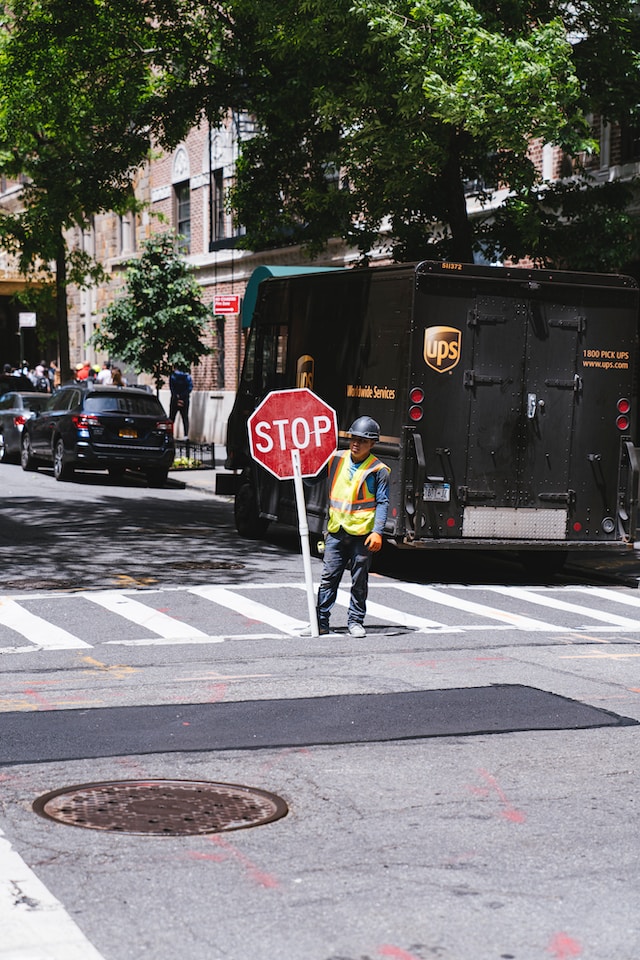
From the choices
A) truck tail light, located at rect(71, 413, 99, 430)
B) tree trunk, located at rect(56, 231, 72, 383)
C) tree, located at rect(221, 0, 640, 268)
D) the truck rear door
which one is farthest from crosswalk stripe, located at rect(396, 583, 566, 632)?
tree trunk, located at rect(56, 231, 72, 383)

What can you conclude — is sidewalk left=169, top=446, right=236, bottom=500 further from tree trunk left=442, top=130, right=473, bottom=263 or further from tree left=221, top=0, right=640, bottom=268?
tree trunk left=442, top=130, right=473, bottom=263

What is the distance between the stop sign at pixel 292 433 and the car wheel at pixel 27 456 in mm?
17336

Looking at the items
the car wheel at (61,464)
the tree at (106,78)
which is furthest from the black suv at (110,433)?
the tree at (106,78)

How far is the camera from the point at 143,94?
2147 cm

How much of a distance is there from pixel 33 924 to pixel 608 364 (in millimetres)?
11380

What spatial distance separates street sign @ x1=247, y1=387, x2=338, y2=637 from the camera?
1199 centimetres

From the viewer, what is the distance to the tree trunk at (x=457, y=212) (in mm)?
19188

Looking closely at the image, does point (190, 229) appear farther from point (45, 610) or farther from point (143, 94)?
point (45, 610)

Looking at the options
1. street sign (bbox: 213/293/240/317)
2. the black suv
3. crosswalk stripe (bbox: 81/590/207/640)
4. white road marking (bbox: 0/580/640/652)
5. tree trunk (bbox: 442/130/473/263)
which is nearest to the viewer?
white road marking (bbox: 0/580/640/652)

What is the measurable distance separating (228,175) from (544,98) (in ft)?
77.4

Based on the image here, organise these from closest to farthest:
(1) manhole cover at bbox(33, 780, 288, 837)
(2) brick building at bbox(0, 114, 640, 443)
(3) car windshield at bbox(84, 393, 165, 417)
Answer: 1. (1) manhole cover at bbox(33, 780, 288, 837)
2. (3) car windshield at bbox(84, 393, 165, 417)
3. (2) brick building at bbox(0, 114, 640, 443)

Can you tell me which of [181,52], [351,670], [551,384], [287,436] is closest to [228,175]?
[181,52]

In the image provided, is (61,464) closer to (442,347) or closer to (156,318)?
(156,318)

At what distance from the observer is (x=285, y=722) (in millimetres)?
8141
